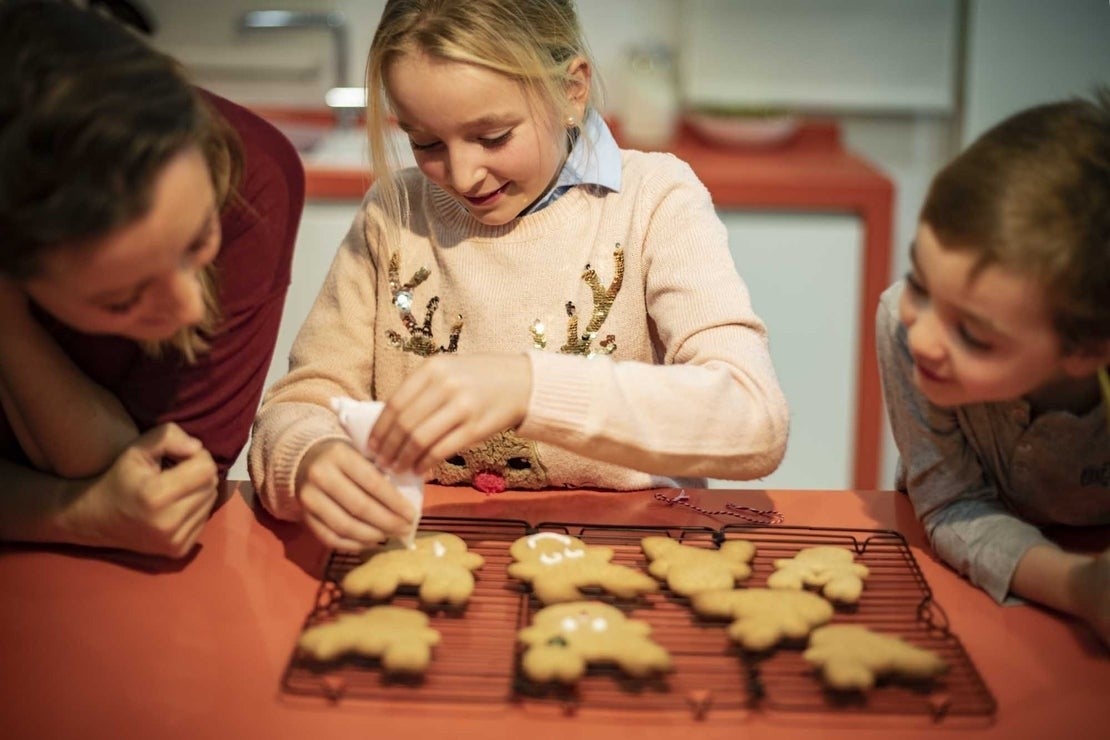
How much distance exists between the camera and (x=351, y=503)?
1178 mm

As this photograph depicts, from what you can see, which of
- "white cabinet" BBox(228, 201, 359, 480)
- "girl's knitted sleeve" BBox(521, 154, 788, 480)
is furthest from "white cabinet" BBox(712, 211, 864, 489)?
"girl's knitted sleeve" BBox(521, 154, 788, 480)

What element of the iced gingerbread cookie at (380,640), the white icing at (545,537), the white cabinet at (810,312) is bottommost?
the white cabinet at (810,312)

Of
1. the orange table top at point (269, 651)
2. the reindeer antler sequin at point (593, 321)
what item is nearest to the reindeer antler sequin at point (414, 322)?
the reindeer antler sequin at point (593, 321)

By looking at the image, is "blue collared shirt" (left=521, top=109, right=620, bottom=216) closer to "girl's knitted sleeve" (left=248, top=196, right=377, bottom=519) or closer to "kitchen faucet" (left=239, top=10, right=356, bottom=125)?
"girl's knitted sleeve" (left=248, top=196, right=377, bottom=519)

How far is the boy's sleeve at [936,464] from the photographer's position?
Answer: 1.22 m

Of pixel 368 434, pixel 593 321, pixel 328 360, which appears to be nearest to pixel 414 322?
pixel 328 360

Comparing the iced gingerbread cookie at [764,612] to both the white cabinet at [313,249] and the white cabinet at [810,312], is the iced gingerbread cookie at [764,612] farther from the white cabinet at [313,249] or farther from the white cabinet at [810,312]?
the white cabinet at [313,249]

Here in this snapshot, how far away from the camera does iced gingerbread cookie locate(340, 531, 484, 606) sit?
110 centimetres

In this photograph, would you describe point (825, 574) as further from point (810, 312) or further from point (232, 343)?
point (810, 312)

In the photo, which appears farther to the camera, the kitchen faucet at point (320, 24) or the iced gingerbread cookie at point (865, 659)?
the kitchen faucet at point (320, 24)

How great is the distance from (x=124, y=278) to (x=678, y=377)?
1.77 ft

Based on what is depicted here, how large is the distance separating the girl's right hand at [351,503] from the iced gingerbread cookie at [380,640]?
0.13 meters

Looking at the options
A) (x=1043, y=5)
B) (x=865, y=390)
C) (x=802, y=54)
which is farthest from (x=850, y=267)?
(x=1043, y=5)

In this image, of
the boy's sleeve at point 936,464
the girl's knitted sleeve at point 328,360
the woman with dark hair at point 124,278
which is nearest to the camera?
the woman with dark hair at point 124,278
